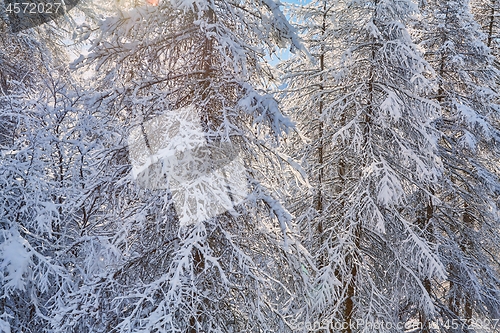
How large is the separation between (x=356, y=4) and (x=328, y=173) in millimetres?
4527

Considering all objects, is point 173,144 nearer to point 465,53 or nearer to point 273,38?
point 273,38

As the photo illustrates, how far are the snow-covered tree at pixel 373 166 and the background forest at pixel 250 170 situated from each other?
0.20 ft

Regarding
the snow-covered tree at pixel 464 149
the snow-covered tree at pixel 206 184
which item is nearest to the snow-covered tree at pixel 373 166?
the snow-covered tree at pixel 464 149

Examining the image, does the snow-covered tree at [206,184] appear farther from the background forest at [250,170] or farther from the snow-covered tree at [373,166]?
the snow-covered tree at [373,166]

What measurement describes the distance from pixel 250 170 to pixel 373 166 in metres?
3.79

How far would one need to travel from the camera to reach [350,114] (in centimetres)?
907

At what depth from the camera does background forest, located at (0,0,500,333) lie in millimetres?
4723

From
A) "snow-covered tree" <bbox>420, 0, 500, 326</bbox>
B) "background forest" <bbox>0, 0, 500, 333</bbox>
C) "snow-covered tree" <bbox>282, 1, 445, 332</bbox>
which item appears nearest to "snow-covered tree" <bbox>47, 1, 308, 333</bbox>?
"background forest" <bbox>0, 0, 500, 333</bbox>

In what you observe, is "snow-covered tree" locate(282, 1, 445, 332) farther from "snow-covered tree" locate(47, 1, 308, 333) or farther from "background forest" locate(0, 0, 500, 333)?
"snow-covered tree" locate(47, 1, 308, 333)

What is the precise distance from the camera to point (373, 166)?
25.4 feet

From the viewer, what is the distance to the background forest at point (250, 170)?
472 cm

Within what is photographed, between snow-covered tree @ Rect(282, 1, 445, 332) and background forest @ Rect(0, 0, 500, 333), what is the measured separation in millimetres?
60

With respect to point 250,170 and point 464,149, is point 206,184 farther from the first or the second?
point 464,149

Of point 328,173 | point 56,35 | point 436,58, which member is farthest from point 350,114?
point 56,35
